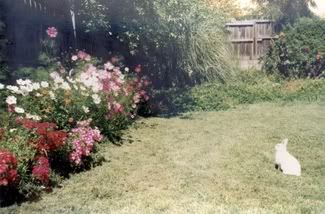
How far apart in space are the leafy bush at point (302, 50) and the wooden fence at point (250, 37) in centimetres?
84

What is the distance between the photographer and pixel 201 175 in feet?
19.3

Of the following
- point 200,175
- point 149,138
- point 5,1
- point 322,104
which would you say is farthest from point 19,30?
point 322,104

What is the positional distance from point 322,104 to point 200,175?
6.24m

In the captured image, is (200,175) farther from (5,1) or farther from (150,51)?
(150,51)

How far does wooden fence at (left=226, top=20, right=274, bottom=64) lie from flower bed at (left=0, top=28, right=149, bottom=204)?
7.78m

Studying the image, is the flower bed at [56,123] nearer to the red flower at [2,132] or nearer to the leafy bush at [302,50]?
the red flower at [2,132]

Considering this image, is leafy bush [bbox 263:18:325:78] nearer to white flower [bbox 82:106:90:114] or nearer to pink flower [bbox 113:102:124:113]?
pink flower [bbox 113:102:124:113]

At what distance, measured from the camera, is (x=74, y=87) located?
23.5 feet

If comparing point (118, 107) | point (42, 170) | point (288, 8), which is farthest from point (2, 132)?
point (288, 8)

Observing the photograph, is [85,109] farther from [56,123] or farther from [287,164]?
[287,164]

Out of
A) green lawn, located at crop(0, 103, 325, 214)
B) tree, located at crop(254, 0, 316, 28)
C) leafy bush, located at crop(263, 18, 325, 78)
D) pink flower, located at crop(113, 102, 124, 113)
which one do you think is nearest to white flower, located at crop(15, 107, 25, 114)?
green lawn, located at crop(0, 103, 325, 214)

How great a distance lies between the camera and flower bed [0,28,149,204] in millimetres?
5211

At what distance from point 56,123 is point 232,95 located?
6.21 meters

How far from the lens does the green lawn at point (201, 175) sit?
4852mm
